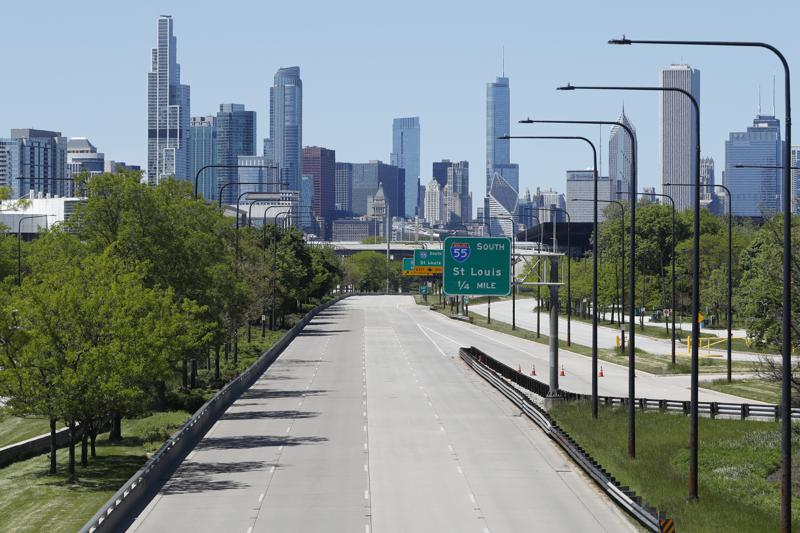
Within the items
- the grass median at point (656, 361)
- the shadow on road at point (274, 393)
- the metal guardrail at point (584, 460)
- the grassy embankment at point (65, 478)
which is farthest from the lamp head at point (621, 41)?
the grass median at point (656, 361)

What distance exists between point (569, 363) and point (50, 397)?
53.1 metres

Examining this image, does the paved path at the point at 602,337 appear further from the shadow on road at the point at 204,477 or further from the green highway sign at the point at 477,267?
the shadow on road at the point at 204,477

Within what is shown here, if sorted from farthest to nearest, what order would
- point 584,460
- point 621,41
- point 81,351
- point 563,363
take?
point 563,363
point 81,351
point 584,460
point 621,41

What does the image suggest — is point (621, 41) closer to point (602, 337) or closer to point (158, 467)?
point (158, 467)

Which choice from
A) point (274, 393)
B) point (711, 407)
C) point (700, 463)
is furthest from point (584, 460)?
point (274, 393)

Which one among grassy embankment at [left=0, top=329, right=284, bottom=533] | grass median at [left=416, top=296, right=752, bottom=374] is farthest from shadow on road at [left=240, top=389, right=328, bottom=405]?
grass median at [left=416, top=296, right=752, bottom=374]

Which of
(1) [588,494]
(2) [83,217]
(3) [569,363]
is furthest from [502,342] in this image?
(1) [588,494]

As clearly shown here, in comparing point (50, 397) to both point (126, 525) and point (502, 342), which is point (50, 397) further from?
point (502, 342)

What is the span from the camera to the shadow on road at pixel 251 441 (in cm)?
4509

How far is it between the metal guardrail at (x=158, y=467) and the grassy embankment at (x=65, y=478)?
1.59m

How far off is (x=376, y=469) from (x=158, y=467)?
641cm

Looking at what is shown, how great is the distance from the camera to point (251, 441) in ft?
153

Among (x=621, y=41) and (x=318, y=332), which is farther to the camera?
(x=318, y=332)

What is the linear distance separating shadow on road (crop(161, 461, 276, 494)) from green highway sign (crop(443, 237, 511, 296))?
60.1 feet
